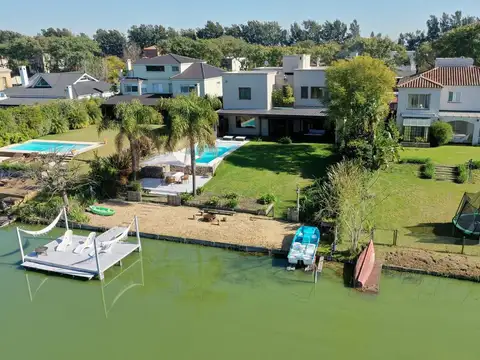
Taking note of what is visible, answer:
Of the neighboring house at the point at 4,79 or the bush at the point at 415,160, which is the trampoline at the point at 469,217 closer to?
the bush at the point at 415,160

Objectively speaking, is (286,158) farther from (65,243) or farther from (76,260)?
(76,260)

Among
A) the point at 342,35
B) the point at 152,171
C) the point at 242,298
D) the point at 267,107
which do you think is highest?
the point at 342,35

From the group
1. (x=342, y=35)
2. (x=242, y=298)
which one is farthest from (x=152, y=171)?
(x=342, y=35)

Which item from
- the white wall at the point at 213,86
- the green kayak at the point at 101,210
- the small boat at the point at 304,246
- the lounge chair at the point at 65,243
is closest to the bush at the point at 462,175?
the small boat at the point at 304,246

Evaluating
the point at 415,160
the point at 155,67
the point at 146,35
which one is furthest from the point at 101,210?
the point at 146,35

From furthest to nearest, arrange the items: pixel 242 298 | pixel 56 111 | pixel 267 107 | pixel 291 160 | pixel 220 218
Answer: pixel 56 111 < pixel 267 107 < pixel 291 160 < pixel 220 218 < pixel 242 298

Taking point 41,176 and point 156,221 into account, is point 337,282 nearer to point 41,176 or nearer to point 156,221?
point 156,221
